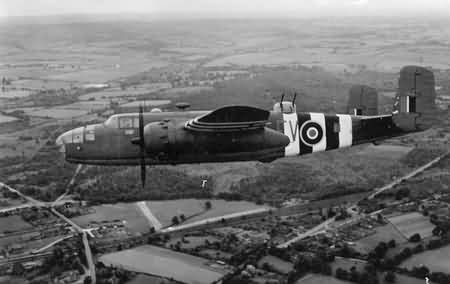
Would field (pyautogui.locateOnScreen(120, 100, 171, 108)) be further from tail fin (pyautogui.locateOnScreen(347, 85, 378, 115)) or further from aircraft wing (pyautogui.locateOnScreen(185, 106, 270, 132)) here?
aircraft wing (pyautogui.locateOnScreen(185, 106, 270, 132))

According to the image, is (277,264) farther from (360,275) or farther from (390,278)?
(390,278)

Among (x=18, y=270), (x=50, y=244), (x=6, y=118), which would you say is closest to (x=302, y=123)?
(x=18, y=270)

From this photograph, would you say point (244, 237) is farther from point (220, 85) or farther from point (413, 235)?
point (220, 85)

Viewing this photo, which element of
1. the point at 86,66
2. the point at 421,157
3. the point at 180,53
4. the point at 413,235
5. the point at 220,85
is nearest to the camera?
the point at 413,235

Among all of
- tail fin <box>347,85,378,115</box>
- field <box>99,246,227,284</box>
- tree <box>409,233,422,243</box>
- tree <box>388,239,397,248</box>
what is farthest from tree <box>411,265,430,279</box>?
field <box>99,246,227,284</box>

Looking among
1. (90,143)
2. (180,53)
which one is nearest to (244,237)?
(90,143)

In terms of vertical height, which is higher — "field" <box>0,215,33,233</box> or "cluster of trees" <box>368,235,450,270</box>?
"field" <box>0,215,33,233</box>

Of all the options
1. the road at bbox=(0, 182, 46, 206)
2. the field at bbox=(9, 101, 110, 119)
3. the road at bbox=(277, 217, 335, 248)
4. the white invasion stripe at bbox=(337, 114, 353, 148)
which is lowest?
the road at bbox=(277, 217, 335, 248)
